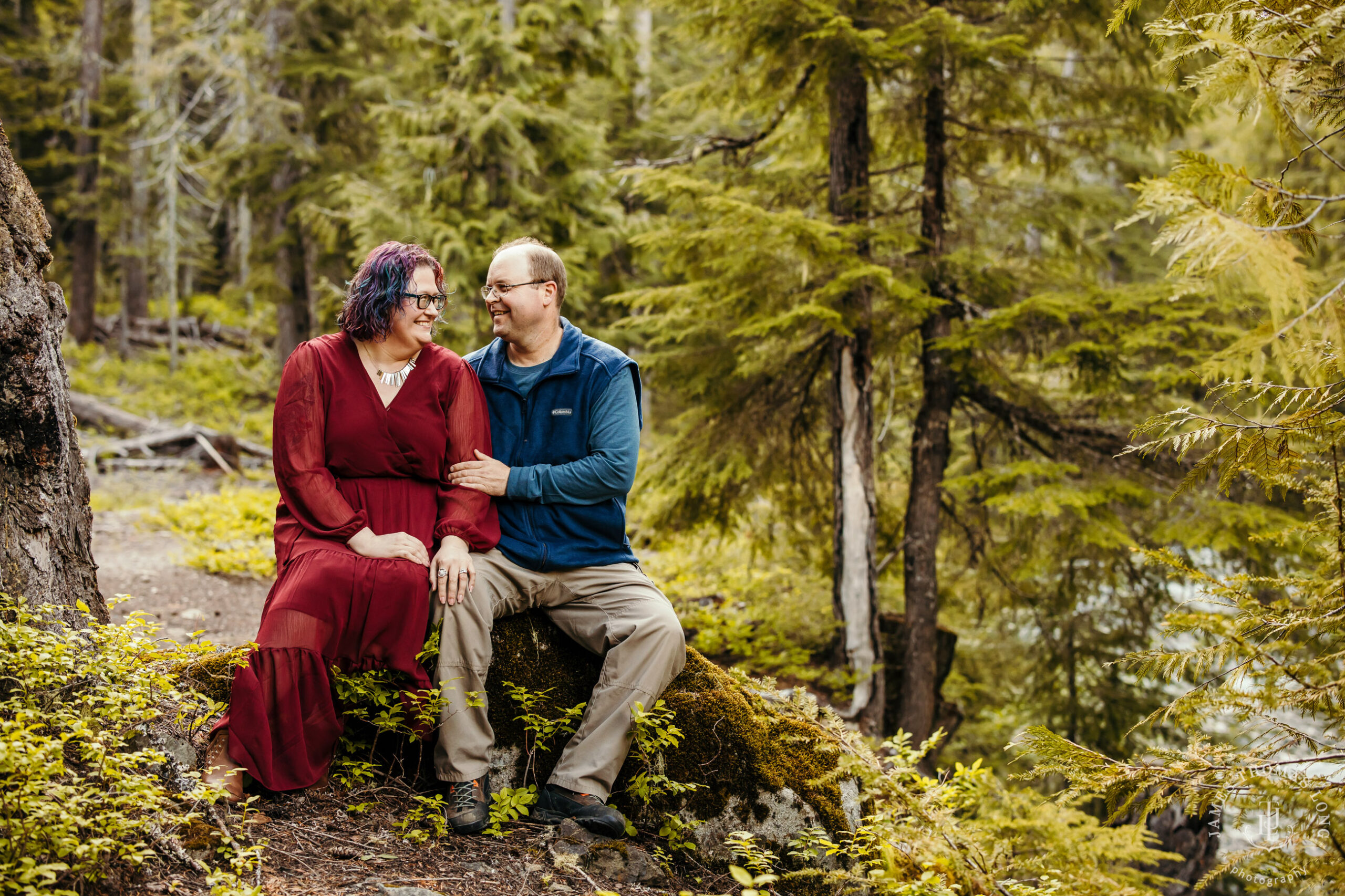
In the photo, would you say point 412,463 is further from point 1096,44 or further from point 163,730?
point 1096,44

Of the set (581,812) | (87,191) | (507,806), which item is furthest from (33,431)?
(87,191)

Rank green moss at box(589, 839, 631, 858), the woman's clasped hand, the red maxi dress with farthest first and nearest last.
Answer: the woman's clasped hand
green moss at box(589, 839, 631, 858)
the red maxi dress

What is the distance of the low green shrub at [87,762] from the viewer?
6.95ft

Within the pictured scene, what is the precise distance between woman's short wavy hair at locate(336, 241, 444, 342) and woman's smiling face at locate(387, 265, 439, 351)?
0.01m

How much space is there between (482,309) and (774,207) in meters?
3.08

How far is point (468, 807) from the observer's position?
3.14 meters

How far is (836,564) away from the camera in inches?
297

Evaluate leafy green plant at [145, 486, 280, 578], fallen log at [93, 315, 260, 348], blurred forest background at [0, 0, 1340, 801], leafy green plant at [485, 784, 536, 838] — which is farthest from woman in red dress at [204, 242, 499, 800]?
fallen log at [93, 315, 260, 348]

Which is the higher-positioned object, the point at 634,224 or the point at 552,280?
the point at 634,224

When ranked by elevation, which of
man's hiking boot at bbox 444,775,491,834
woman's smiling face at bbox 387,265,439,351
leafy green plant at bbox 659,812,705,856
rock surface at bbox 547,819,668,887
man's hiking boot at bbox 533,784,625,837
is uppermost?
woman's smiling face at bbox 387,265,439,351

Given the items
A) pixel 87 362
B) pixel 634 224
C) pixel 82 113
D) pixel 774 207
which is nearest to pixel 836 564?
pixel 774 207

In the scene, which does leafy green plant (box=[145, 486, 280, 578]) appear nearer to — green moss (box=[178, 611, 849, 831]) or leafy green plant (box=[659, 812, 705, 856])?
green moss (box=[178, 611, 849, 831])

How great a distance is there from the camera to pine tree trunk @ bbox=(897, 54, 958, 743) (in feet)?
24.5

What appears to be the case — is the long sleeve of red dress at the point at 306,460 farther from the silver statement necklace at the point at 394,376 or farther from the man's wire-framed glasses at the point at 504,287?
the man's wire-framed glasses at the point at 504,287
